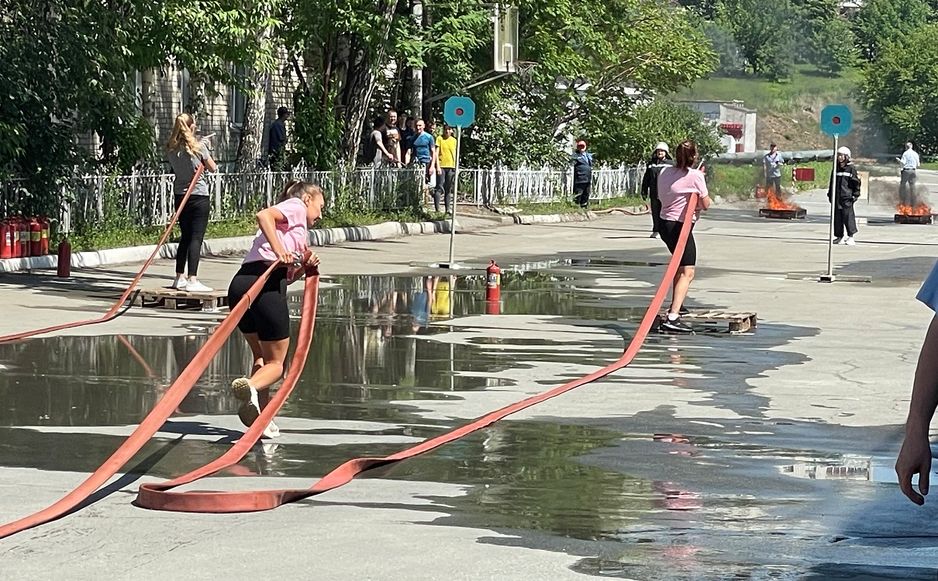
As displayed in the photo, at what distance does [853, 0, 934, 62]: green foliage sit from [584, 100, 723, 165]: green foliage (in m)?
75.3

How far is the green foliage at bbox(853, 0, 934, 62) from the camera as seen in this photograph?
438ft

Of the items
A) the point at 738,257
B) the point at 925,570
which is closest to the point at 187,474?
the point at 925,570

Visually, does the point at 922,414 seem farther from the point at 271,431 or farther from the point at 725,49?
the point at 725,49

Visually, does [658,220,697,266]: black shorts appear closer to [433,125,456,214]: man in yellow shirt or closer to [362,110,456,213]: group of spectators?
[362,110,456,213]: group of spectators

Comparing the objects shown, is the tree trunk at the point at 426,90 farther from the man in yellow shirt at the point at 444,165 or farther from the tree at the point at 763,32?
the tree at the point at 763,32

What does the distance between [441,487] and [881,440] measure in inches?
123

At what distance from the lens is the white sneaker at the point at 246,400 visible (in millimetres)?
9383

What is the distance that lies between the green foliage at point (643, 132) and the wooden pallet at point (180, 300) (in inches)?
1336

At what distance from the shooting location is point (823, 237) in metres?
34.6

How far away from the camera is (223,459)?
28.7ft

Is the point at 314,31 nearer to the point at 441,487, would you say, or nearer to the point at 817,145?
the point at 441,487

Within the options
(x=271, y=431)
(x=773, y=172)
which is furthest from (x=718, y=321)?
(x=773, y=172)

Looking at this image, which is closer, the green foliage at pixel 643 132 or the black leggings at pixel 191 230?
the black leggings at pixel 191 230

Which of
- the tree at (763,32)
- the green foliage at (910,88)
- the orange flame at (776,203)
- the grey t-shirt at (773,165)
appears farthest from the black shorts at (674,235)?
the green foliage at (910,88)
